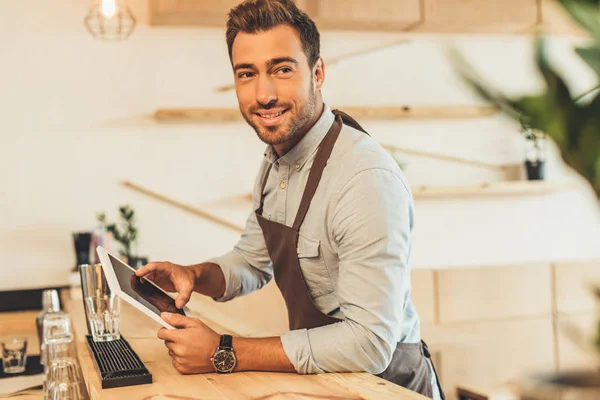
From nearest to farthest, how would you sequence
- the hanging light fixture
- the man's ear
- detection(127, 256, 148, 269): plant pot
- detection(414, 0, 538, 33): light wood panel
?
the man's ear, detection(127, 256, 148, 269): plant pot, the hanging light fixture, detection(414, 0, 538, 33): light wood panel

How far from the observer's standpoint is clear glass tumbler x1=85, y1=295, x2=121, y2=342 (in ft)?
5.80

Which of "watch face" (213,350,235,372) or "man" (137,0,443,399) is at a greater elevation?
"man" (137,0,443,399)

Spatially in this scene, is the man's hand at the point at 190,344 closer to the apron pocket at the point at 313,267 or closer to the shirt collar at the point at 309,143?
the apron pocket at the point at 313,267

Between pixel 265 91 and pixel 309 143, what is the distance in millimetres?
164

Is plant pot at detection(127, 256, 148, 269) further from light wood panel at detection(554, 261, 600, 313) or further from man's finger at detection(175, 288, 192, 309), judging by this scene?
light wood panel at detection(554, 261, 600, 313)

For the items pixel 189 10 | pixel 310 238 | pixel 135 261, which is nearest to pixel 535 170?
pixel 189 10

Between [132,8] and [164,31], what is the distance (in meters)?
0.19

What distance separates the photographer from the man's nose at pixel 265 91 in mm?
1648

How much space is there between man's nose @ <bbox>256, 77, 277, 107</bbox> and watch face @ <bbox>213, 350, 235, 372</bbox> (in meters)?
0.59

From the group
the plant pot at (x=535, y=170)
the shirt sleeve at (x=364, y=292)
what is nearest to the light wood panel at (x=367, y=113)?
the plant pot at (x=535, y=170)

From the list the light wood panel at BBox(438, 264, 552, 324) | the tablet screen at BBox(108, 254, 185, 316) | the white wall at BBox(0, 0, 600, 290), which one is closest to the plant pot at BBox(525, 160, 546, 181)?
the white wall at BBox(0, 0, 600, 290)

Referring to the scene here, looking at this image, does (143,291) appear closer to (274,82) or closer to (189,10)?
(274,82)

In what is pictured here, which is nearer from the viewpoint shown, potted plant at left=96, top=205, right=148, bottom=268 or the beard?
the beard

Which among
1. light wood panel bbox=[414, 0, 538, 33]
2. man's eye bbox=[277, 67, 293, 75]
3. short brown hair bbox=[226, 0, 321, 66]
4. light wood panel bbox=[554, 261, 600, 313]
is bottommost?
light wood panel bbox=[554, 261, 600, 313]
